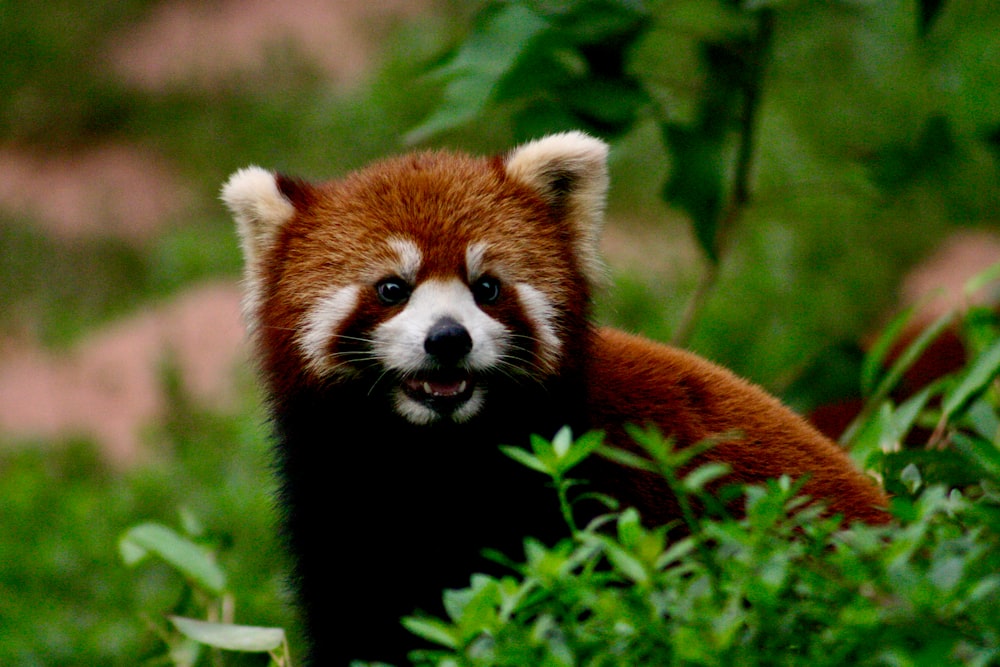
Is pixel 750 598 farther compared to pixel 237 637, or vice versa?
pixel 237 637

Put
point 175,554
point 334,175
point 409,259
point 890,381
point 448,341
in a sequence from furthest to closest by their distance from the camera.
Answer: point 334,175 → point 890,381 → point 175,554 → point 409,259 → point 448,341

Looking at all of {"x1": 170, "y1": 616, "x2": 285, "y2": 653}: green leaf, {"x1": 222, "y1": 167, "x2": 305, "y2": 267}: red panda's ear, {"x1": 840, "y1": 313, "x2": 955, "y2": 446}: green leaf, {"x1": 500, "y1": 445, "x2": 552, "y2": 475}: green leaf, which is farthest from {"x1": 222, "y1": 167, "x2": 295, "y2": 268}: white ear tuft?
{"x1": 840, "y1": 313, "x2": 955, "y2": 446}: green leaf

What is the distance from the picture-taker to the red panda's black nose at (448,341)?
87.8 inches

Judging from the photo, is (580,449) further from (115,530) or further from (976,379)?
(115,530)

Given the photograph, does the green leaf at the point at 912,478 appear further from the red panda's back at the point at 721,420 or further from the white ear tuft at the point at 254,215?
the white ear tuft at the point at 254,215

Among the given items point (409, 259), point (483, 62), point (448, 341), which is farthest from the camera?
point (483, 62)

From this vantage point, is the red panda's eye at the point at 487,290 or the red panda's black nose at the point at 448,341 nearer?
the red panda's black nose at the point at 448,341

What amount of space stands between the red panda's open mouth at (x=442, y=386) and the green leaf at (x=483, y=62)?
0.77 meters

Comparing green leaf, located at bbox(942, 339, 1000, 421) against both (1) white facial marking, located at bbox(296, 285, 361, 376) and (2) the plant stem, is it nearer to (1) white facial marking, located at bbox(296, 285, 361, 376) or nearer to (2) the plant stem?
(2) the plant stem

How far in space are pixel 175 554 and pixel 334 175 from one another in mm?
4055

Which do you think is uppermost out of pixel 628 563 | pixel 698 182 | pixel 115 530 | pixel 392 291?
pixel 698 182

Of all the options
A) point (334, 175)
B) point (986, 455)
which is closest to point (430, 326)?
point (986, 455)

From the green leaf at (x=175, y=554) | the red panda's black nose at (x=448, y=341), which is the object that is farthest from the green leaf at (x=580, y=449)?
the green leaf at (x=175, y=554)

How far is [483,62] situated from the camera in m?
2.91
